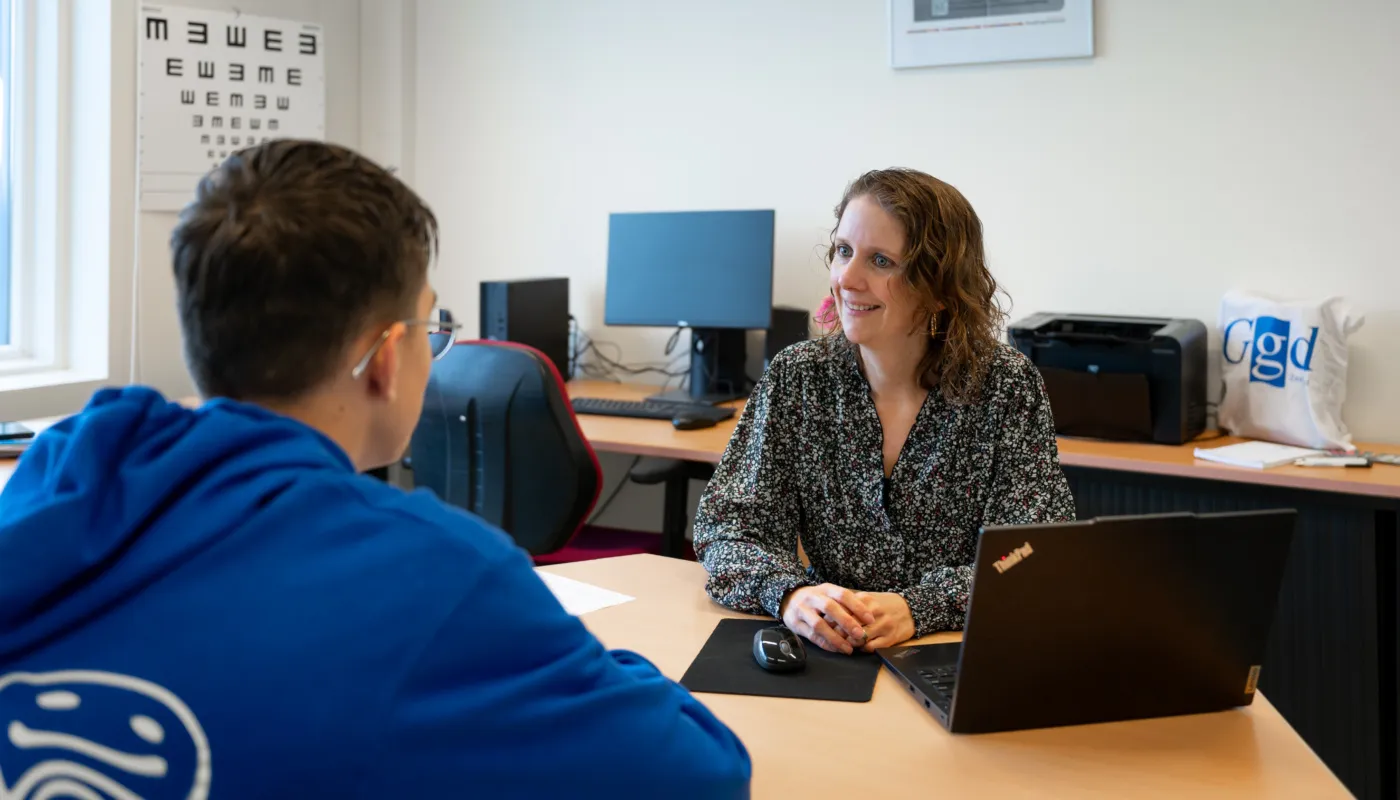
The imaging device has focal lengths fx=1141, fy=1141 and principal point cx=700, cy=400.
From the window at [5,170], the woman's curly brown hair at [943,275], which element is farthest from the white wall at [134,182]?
the woman's curly brown hair at [943,275]

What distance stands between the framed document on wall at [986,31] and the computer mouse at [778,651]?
220 centimetres

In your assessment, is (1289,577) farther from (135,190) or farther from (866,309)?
(135,190)

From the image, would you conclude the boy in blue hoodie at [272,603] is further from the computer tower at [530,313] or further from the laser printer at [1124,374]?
the computer tower at [530,313]

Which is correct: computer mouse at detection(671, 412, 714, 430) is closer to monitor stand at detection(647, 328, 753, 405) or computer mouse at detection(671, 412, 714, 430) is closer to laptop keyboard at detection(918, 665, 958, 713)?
monitor stand at detection(647, 328, 753, 405)

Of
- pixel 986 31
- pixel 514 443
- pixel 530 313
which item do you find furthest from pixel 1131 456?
pixel 530 313

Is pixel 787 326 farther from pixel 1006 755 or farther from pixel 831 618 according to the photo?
pixel 1006 755

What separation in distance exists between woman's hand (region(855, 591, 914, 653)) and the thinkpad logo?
38 cm

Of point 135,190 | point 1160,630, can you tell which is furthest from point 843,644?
point 135,190

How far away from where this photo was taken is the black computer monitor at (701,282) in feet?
10.8

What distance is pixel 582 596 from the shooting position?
167 cm

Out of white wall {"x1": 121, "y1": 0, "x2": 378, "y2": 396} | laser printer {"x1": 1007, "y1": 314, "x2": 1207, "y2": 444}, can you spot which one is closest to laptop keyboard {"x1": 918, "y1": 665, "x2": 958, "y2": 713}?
laser printer {"x1": 1007, "y1": 314, "x2": 1207, "y2": 444}

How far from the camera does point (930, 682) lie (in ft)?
4.35

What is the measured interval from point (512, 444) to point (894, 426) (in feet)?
3.25

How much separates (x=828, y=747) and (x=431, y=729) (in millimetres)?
630
